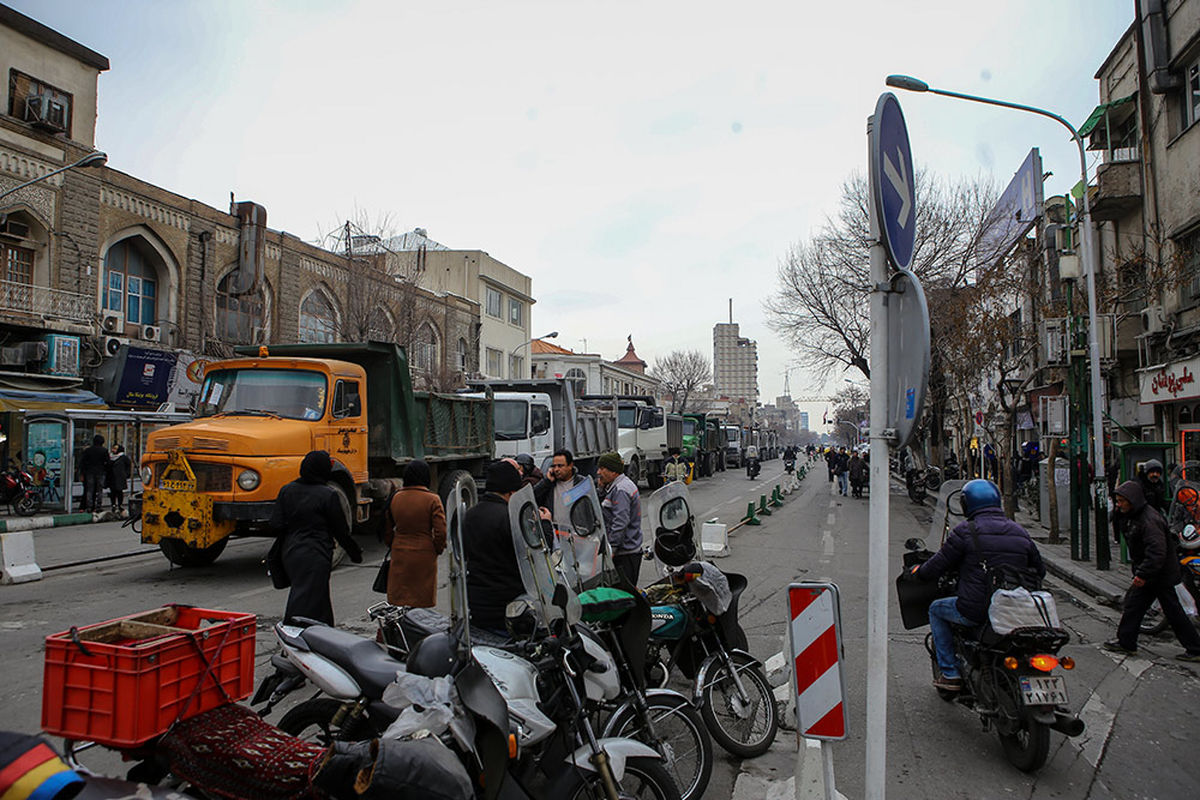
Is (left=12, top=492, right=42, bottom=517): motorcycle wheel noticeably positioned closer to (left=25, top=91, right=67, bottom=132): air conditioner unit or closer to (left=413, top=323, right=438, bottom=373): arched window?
(left=25, top=91, right=67, bottom=132): air conditioner unit

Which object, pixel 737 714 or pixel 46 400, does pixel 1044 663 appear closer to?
pixel 737 714

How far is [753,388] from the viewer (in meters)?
191

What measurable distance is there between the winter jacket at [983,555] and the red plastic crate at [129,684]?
4263 mm

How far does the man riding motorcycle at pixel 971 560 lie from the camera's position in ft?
16.0

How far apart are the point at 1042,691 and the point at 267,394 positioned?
32.2ft

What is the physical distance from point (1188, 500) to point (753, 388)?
18604cm

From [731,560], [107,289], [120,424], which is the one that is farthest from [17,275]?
[731,560]

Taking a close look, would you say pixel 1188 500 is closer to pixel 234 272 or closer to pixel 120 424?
pixel 120 424

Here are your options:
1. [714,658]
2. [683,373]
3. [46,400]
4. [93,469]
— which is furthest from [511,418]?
[683,373]

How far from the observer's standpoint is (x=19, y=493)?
18.1 metres

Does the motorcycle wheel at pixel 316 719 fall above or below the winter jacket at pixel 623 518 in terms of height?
below

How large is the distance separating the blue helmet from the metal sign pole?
254 centimetres

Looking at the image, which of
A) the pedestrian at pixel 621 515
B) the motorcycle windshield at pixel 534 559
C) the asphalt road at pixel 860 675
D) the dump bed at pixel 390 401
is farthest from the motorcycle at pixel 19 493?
the motorcycle windshield at pixel 534 559

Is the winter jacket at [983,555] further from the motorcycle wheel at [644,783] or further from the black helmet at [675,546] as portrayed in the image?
the motorcycle wheel at [644,783]
